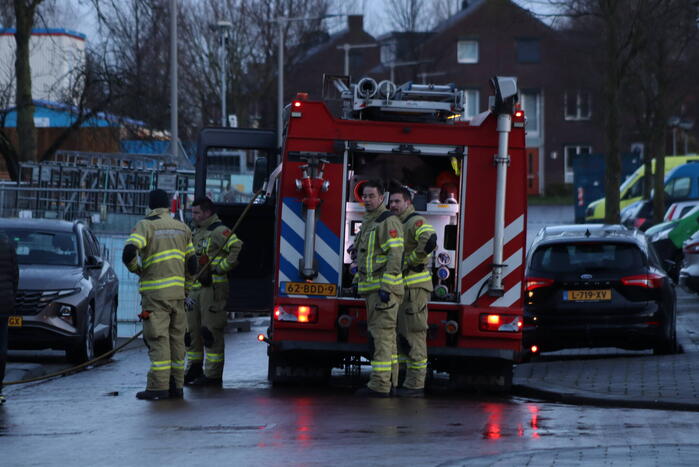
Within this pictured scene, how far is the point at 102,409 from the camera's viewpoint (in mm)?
12391

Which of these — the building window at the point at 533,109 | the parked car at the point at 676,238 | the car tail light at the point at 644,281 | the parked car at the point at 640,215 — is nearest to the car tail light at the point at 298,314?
the car tail light at the point at 644,281

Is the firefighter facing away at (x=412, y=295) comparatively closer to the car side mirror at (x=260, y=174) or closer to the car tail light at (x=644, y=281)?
the car side mirror at (x=260, y=174)

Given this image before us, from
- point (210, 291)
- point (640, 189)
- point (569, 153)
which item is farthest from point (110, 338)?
point (569, 153)

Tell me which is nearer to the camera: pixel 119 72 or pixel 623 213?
pixel 119 72

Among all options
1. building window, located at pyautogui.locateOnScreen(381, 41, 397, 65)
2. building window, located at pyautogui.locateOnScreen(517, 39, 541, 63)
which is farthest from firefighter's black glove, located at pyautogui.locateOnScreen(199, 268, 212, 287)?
building window, located at pyautogui.locateOnScreen(517, 39, 541, 63)

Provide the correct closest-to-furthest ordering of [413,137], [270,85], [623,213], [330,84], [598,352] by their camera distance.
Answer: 1. [413,137]
2. [330,84]
3. [598,352]
4. [623,213]
5. [270,85]

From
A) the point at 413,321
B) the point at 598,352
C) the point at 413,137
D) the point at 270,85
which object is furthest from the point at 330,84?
the point at 270,85

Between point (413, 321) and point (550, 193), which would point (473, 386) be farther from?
point (550, 193)

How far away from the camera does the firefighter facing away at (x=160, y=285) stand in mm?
13078

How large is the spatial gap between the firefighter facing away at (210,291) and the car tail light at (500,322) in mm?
2446

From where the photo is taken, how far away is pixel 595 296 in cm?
1612

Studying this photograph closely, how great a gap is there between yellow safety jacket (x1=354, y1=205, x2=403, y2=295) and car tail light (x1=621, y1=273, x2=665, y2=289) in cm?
405

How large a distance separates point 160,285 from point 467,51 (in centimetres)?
7737

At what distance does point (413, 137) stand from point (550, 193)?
236ft
